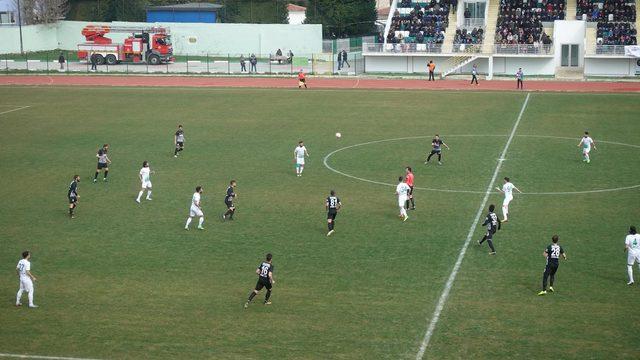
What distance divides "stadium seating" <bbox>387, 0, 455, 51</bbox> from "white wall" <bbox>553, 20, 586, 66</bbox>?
10708mm

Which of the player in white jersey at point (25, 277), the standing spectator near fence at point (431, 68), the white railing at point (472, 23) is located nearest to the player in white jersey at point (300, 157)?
the player in white jersey at point (25, 277)

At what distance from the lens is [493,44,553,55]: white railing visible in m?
79.6

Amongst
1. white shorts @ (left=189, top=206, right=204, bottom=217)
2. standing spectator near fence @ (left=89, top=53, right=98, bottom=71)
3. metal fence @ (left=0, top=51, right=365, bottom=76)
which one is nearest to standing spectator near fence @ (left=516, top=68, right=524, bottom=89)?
metal fence @ (left=0, top=51, right=365, bottom=76)

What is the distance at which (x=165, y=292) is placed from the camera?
1001 inches

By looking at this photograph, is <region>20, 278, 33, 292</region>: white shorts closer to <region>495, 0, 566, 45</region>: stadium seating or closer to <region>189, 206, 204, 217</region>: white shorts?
<region>189, 206, 204, 217</region>: white shorts

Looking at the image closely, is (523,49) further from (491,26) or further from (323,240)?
(323,240)

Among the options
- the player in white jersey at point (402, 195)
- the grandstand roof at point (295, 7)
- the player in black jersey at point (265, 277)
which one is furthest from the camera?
the grandstand roof at point (295, 7)

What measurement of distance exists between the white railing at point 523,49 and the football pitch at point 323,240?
77.7 feet

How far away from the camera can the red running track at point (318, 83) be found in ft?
237

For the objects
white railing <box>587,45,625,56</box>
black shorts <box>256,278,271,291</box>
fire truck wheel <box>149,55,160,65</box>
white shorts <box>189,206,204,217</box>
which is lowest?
black shorts <box>256,278,271,291</box>

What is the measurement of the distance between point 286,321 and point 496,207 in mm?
14147

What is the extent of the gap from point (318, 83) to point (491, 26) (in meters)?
19.6

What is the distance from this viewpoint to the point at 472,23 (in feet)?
286

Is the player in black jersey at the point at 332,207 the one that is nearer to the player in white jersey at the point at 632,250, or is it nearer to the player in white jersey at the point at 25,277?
the player in white jersey at the point at 632,250
